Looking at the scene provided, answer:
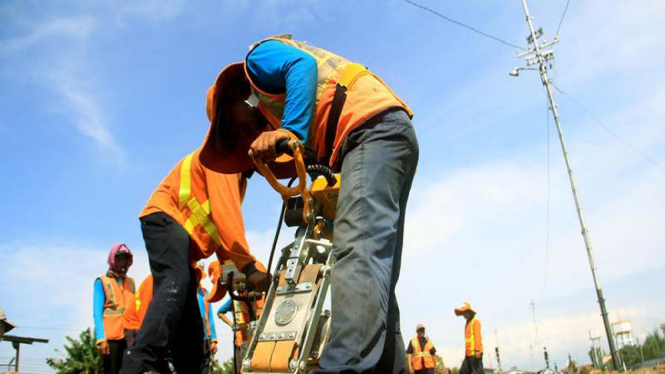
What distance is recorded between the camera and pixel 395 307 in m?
2.55

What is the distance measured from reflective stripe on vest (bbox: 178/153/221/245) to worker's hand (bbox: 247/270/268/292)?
0.47 metres

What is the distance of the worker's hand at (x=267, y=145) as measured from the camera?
214 cm

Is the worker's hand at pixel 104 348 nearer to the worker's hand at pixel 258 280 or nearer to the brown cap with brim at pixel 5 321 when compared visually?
the brown cap with brim at pixel 5 321

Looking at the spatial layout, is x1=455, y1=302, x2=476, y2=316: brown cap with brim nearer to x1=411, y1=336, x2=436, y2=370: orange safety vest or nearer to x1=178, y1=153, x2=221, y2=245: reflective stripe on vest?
x1=411, y1=336, x2=436, y2=370: orange safety vest

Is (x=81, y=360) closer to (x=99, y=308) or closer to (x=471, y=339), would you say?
(x=99, y=308)

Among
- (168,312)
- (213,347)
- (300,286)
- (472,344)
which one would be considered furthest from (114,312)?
(472,344)

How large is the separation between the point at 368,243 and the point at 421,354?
12525 mm

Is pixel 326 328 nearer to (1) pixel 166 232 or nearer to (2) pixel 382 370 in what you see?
(2) pixel 382 370

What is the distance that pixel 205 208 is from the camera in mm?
3551

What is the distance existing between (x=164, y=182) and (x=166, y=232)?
53cm

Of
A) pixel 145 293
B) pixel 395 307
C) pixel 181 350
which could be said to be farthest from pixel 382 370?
pixel 145 293

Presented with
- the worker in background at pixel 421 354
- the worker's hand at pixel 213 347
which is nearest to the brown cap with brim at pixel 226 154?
the worker's hand at pixel 213 347

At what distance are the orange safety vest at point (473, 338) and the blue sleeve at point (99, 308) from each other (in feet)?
30.4

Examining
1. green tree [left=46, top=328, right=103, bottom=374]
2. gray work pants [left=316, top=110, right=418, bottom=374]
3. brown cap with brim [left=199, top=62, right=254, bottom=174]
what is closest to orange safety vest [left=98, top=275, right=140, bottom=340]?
green tree [left=46, top=328, right=103, bottom=374]
